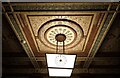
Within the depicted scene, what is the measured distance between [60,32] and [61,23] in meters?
0.40

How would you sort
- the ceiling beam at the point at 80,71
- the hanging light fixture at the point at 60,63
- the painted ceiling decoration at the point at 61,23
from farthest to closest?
the ceiling beam at the point at 80,71, the hanging light fixture at the point at 60,63, the painted ceiling decoration at the point at 61,23

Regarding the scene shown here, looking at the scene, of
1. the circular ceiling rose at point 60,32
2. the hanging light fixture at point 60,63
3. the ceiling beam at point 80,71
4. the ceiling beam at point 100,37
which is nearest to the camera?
the hanging light fixture at point 60,63

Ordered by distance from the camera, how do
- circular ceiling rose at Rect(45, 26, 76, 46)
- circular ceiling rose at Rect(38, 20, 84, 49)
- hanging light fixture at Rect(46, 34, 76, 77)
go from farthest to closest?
circular ceiling rose at Rect(45, 26, 76, 46) < circular ceiling rose at Rect(38, 20, 84, 49) < hanging light fixture at Rect(46, 34, 76, 77)

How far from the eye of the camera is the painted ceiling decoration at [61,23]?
4.73 m

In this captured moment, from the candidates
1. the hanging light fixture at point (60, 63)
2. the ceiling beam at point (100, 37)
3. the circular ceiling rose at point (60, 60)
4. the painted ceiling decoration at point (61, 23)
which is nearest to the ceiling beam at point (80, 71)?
the ceiling beam at point (100, 37)

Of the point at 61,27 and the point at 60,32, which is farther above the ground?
the point at 61,27

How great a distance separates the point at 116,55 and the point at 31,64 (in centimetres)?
304

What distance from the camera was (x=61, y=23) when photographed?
5320 millimetres

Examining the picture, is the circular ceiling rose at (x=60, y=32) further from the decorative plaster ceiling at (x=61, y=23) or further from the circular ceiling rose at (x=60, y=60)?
the circular ceiling rose at (x=60, y=60)

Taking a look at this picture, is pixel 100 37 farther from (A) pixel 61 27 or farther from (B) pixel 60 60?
(B) pixel 60 60

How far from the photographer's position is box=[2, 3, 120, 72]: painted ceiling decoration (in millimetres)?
4734

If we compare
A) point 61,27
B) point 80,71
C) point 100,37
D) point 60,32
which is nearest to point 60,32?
point 60,32

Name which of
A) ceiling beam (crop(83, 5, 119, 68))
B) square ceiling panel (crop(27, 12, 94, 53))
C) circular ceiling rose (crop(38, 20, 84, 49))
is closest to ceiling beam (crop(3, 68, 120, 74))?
ceiling beam (crop(83, 5, 119, 68))

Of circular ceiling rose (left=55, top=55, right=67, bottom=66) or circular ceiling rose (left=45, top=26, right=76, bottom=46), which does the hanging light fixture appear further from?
circular ceiling rose (left=45, top=26, right=76, bottom=46)
